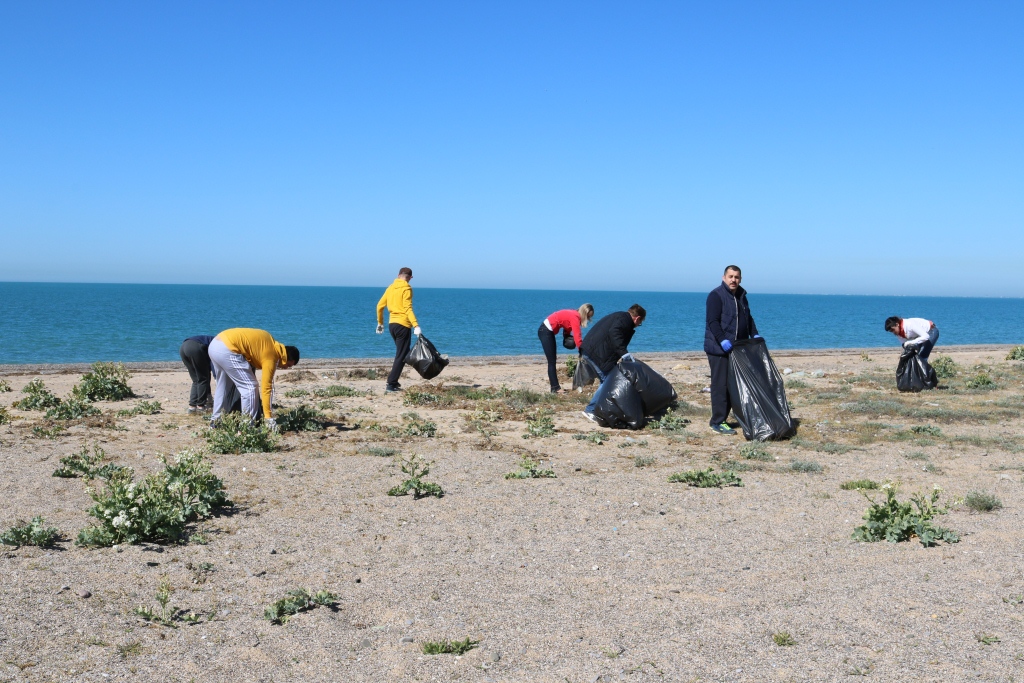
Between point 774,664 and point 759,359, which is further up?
point 759,359

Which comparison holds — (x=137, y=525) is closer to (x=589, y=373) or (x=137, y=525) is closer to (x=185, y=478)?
(x=185, y=478)

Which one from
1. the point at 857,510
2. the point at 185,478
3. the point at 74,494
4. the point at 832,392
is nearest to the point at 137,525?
the point at 185,478

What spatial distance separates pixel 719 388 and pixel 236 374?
5301mm

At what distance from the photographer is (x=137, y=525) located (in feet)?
18.2

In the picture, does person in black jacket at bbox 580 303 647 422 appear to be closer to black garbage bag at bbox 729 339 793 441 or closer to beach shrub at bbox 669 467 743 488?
black garbage bag at bbox 729 339 793 441

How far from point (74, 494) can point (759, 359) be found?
271 inches

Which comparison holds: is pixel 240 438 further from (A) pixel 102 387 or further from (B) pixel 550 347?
(B) pixel 550 347

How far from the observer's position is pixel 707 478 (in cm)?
736

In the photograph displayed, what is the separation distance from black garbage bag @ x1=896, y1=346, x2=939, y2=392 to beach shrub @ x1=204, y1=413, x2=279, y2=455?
32.2ft

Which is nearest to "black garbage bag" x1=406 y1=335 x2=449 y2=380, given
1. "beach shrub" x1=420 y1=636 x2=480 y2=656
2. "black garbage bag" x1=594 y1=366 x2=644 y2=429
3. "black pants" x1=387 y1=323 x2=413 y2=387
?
"black pants" x1=387 y1=323 x2=413 y2=387

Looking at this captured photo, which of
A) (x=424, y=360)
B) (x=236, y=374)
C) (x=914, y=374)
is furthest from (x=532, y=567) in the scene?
(x=914, y=374)

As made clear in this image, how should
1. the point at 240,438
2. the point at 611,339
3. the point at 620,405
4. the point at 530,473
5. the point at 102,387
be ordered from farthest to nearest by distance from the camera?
the point at 102,387 < the point at 611,339 < the point at 620,405 < the point at 240,438 < the point at 530,473

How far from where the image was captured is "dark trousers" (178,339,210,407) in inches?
403

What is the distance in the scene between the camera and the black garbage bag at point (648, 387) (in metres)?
10.3
